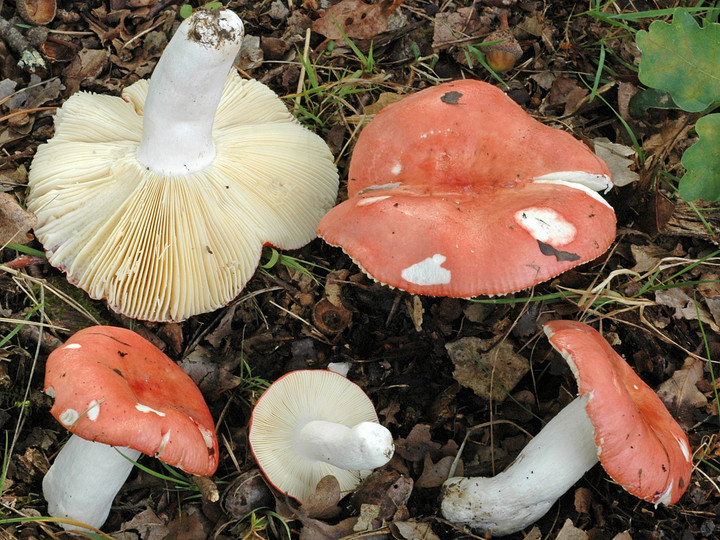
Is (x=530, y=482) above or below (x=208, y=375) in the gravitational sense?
below

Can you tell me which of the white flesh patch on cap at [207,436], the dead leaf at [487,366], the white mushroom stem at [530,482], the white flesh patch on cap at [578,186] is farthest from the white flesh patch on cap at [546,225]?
the white flesh patch on cap at [207,436]

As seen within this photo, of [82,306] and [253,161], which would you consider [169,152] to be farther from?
[82,306]

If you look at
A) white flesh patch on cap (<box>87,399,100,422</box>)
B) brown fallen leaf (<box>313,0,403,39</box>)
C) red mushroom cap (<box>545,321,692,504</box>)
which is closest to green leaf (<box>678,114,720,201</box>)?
red mushroom cap (<box>545,321,692,504</box>)

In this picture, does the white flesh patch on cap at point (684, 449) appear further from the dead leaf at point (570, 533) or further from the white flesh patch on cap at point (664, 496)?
the dead leaf at point (570, 533)

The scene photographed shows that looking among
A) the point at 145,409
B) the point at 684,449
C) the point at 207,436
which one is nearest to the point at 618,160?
the point at 684,449

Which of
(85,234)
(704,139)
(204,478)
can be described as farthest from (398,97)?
(204,478)

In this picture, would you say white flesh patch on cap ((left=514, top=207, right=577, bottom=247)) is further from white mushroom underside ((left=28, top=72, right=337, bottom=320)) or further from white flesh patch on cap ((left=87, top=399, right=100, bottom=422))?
white flesh patch on cap ((left=87, top=399, right=100, bottom=422))

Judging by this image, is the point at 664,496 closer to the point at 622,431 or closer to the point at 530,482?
the point at 622,431
